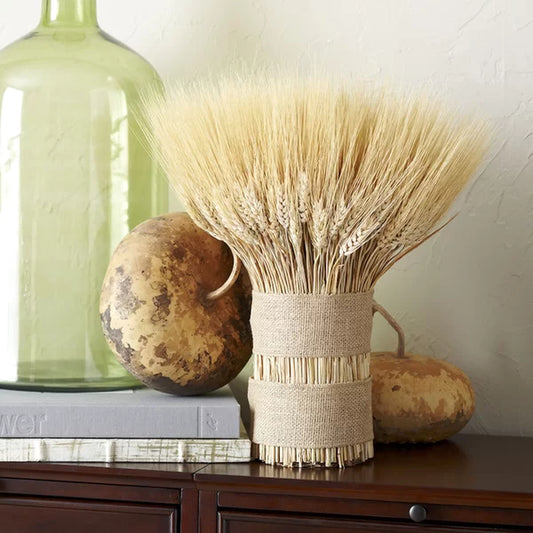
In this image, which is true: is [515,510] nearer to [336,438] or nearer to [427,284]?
[336,438]

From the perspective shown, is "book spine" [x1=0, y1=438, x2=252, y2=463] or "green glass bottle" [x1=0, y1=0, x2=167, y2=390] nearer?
"book spine" [x1=0, y1=438, x2=252, y2=463]

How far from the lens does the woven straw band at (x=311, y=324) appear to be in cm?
68

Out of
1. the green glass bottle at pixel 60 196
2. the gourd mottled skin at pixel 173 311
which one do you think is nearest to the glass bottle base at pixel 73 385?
the green glass bottle at pixel 60 196

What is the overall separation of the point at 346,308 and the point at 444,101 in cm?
32

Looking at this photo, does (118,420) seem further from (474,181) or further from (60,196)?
(474,181)

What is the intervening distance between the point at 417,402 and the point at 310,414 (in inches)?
5.2

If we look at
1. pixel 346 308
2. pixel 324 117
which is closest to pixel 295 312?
pixel 346 308

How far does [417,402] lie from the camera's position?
769 millimetres

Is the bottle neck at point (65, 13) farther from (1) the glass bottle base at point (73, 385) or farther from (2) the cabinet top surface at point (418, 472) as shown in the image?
(2) the cabinet top surface at point (418, 472)

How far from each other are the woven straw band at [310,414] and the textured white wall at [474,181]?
0.24 m

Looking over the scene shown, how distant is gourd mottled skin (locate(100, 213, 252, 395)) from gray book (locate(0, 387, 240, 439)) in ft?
0.12

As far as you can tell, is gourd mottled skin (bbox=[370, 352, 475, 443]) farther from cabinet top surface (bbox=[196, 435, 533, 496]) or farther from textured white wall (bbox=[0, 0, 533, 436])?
textured white wall (bbox=[0, 0, 533, 436])

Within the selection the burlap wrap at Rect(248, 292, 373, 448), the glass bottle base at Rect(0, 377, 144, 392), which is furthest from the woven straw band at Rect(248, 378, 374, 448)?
the glass bottle base at Rect(0, 377, 144, 392)

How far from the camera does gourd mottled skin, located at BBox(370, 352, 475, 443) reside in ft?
2.53
